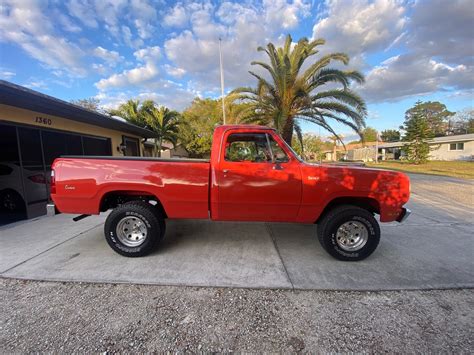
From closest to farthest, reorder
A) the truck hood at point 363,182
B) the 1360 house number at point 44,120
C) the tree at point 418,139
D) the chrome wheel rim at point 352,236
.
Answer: the truck hood at point 363,182
the chrome wheel rim at point 352,236
the 1360 house number at point 44,120
the tree at point 418,139

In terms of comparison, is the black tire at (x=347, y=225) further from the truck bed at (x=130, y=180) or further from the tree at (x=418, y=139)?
the tree at (x=418, y=139)

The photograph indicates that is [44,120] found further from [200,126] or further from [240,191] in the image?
[200,126]

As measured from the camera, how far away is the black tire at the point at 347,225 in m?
3.44

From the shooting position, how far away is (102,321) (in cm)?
231

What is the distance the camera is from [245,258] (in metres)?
3.60

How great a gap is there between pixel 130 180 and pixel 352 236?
11.6 ft

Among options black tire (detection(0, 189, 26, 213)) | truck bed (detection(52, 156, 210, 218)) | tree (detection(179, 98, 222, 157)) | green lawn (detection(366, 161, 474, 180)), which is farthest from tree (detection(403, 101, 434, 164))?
black tire (detection(0, 189, 26, 213))

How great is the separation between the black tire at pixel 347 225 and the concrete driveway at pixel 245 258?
0.51 feet

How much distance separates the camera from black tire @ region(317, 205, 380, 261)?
3.44 meters

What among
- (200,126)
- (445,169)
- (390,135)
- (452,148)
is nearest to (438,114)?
(390,135)

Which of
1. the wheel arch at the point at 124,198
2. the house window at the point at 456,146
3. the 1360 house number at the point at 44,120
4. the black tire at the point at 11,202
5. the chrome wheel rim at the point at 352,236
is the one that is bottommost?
the chrome wheel rim at the point at 352,236

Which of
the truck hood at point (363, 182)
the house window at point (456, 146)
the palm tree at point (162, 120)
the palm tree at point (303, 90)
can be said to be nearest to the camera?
the truck hood at point (363, 182)

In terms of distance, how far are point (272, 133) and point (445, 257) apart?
341 centimetres

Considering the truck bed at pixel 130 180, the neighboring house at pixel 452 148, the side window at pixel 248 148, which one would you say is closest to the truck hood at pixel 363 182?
the side window at pixel 248 148
